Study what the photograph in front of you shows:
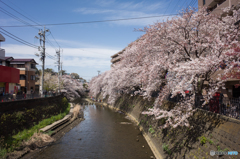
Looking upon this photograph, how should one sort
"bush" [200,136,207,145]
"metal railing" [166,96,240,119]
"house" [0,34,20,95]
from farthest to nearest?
"house" [0,34,20,95] → "bush" [200,136,207,145] → "metal railing" [166,96,240,119]

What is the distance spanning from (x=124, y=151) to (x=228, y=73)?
449 inches

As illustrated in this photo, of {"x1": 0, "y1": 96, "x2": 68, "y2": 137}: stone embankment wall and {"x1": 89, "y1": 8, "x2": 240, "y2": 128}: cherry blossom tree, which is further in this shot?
{"x1": 0, "y1": 96, "x2": 68, "y2": 137}: stone embankment wall

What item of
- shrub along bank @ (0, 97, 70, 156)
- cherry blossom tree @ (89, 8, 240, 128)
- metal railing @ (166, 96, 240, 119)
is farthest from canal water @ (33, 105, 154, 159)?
metal railing @ (166, 96, 240, 119)

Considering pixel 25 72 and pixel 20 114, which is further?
pixel 25 72

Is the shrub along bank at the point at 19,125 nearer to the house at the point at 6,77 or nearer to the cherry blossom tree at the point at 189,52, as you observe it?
the house at the point at 6,77

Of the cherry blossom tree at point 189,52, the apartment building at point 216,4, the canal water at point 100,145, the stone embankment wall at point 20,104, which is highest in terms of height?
the apartment building at point 216,4

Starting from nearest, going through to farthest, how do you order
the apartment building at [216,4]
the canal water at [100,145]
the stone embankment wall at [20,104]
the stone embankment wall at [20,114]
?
the canal water at [100,145], the stone embankment wall at [20,114], the stone embankment wall at [20,104], the apartment building at [216,4]

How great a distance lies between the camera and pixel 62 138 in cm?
2020

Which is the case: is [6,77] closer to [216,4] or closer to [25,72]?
[25,72]

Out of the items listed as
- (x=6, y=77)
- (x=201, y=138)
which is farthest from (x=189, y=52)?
(x=6, y=77)

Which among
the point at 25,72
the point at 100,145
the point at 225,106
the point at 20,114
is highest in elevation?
the point at 25,72

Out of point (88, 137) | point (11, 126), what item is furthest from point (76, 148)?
point (11, 126)

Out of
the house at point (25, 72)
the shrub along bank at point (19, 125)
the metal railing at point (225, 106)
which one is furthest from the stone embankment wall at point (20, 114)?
the house at point (25, 72)

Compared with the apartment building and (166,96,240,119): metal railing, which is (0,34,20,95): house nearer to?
(166,96,240,119): metal railing
